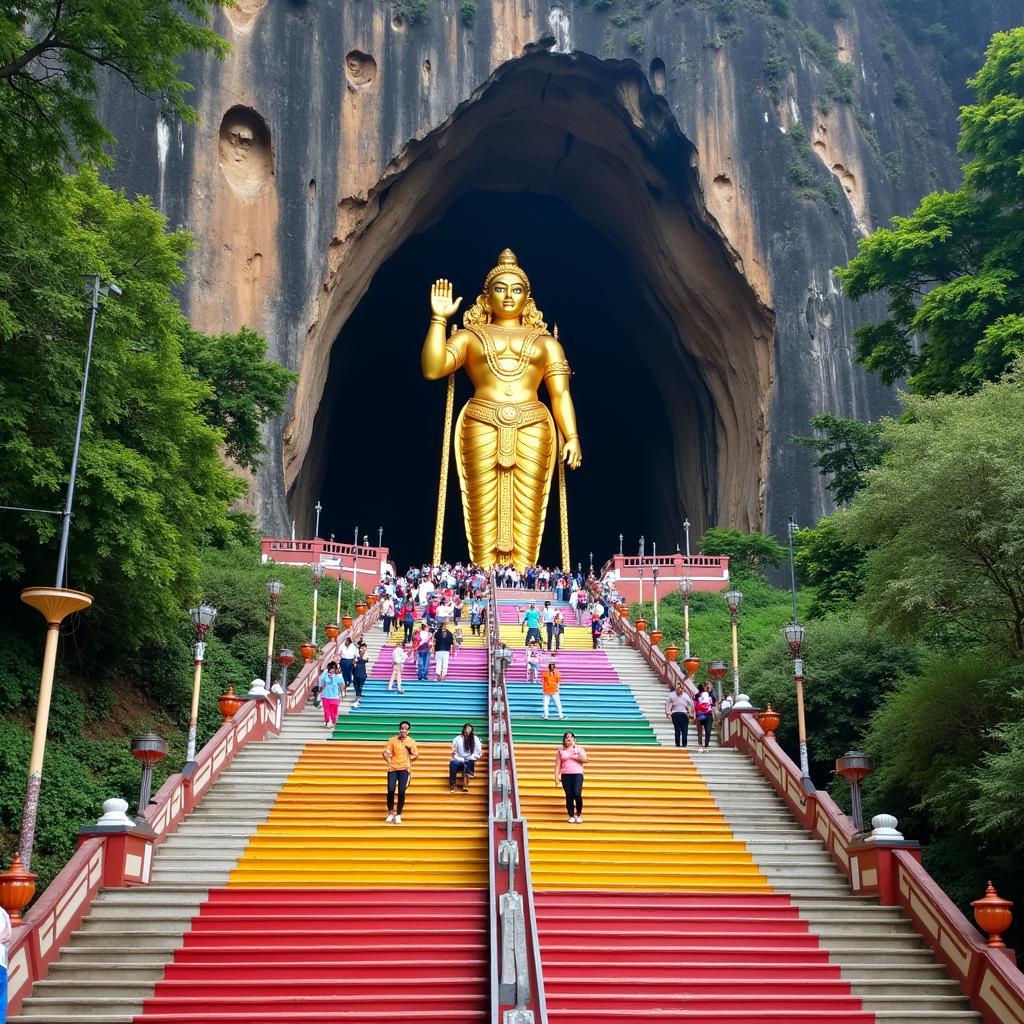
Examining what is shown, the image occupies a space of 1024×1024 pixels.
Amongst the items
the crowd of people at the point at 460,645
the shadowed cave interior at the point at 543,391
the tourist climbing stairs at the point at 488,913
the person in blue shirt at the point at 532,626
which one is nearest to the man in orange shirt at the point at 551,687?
the crowd of people at the point at 460,645

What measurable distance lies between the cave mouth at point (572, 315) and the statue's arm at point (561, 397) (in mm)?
4473

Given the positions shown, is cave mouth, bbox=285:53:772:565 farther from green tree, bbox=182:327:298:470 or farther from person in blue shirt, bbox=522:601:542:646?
person in blue shirt, bbox=522:601:542:646

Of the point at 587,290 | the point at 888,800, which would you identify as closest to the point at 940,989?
the point at 888,800

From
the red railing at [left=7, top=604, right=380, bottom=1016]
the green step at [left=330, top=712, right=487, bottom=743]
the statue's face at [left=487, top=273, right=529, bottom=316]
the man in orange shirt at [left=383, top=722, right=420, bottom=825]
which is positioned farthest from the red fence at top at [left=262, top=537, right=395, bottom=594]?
the man in orange shirt at [left=383, top=722, right=420, bottom=825]

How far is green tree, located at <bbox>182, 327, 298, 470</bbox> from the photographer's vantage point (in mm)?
24516

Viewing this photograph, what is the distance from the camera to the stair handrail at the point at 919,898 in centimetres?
802

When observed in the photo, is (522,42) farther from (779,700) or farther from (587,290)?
(779,700)

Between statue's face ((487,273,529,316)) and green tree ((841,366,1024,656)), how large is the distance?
75.0 feet

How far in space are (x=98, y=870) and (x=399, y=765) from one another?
2.95m

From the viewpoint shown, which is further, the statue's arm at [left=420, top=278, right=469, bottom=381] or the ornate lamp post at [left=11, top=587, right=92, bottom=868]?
the statue's arm at [left=420, top=278, right=469, bottom=381]

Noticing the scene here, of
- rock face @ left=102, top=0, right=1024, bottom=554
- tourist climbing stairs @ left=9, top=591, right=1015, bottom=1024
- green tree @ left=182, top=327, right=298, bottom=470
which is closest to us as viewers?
tourist climbing stairs @ left=9, top=591, right=1015, bottom=1024

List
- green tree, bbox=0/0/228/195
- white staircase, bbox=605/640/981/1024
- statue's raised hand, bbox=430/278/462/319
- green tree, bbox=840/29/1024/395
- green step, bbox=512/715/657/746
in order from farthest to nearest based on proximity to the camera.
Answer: statue's raised hand, bbox=430/278/462/319, green tree, bbox=840/29/1024/395, green step, bbox=512/715/657/746, green tree, bbox=0/0/228/195, white staircase, bbox=605/640/981/1024

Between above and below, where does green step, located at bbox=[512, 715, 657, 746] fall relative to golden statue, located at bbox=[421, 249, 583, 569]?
below

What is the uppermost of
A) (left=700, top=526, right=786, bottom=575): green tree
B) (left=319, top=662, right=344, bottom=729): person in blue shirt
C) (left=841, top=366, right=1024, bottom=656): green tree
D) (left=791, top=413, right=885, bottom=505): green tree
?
(left=791, top=413, right=885, bottom=505): green tree
